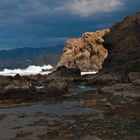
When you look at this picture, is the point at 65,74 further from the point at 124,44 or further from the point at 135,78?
the point at 135,78

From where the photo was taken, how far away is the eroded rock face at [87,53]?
14025 centimetres

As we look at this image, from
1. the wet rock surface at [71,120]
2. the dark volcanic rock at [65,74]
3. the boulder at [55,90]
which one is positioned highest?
the dark volcanic rock at [65,74]

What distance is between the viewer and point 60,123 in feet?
102

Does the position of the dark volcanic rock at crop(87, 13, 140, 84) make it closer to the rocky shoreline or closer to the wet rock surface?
the rocky shoreline

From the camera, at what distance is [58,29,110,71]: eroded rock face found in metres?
140

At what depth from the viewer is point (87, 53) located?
145 m

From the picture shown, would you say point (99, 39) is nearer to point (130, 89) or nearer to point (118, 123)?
point (130, 89)

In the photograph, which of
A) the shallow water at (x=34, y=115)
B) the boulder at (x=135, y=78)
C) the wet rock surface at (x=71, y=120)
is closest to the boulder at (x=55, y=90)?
the wet rock surface at (x=71, y=120)

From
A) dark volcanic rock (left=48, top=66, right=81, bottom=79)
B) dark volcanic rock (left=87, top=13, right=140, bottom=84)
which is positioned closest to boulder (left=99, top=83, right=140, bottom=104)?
dark volcanic rock (left=87, top=13, right=140, bottom=84)

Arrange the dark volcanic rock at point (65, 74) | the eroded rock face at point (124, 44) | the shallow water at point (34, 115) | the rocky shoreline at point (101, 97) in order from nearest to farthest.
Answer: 1. the rocky shoreline at point (101, 97)
2. the shallow water at point (34, 115)
3. the eroded rock face at point (124, 44)
4. the dark volcanic rock at point (65, 74)

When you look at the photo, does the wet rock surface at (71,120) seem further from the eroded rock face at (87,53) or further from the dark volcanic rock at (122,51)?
the eroded rock face at (87,53)

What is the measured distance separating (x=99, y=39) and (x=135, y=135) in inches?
4708

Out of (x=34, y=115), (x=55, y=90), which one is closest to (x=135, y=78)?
(x=55, y=90)

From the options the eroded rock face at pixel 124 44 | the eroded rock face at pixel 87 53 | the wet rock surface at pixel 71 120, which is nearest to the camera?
the wet rock surface at pixel 71 120
